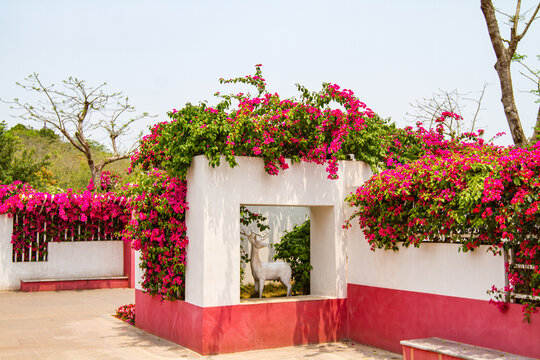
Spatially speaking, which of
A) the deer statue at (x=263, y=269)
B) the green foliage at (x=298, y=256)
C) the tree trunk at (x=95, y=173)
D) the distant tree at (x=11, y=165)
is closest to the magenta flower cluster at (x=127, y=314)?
the deer statue at (x=263, y=269)

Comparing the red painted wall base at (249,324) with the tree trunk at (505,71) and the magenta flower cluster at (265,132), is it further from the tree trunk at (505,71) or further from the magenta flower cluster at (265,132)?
the tree trunk at (505,71)

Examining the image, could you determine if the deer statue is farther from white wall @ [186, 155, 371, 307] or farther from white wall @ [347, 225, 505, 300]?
white wall @ [347, 225, 505, 300]

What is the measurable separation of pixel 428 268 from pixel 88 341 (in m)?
5.07

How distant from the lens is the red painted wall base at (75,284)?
45.2ft

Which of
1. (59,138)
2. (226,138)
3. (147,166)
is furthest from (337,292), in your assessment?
(59,138)

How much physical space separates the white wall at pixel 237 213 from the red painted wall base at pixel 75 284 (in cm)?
793

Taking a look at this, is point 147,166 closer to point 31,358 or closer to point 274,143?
point 274,143

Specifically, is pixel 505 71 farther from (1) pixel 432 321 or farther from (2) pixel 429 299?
(1) pixel 432 321

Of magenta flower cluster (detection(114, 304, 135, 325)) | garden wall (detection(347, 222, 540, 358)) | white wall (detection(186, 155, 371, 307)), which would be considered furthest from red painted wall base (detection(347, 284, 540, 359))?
magenta flower cluster (detection(114, 304, 135, 325))

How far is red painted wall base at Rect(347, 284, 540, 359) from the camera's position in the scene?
5625 millimetres

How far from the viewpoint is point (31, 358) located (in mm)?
7031

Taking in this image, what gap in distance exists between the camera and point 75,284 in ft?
47.1

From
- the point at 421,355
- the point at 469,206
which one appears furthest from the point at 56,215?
the point at 469,206

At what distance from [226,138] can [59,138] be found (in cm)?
3279
